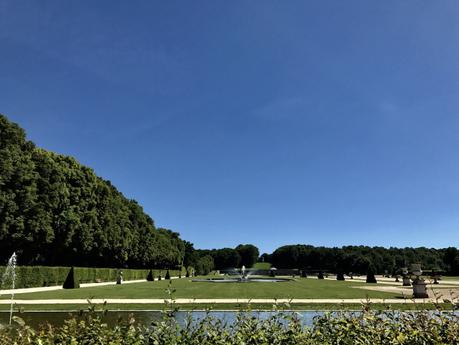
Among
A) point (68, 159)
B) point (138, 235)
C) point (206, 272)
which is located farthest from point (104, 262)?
point (206, 272)

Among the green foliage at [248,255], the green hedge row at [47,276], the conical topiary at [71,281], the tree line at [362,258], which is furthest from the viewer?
the green foliage at [248,255]

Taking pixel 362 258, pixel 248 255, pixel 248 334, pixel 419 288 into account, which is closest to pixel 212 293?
pixel 419 288

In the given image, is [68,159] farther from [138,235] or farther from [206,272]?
[206,272]

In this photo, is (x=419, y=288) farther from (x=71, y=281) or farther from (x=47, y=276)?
(x=47, y=276)

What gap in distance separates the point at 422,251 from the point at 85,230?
131 meters

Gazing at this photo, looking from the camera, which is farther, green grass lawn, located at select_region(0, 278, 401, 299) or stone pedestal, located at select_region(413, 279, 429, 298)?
green grass lawn, located at select_region(0, 278, 401, 299)

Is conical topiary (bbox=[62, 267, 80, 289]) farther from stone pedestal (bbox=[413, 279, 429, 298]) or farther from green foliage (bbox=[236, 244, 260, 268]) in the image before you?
green foliage (bbox=[236, 244, 260, 268])

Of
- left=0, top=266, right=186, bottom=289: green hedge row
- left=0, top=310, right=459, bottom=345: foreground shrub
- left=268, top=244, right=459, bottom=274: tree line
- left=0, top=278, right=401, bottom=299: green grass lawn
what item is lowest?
left=0, top=278, right=401, bottom=299: green grass lawn

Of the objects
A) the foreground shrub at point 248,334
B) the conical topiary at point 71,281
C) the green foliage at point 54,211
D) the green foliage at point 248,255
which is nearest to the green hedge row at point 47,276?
the green foliage at point 54,211

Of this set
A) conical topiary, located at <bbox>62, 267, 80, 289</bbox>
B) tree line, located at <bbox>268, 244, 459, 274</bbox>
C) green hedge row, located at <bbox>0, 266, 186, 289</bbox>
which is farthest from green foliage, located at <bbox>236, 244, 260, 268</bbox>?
conical topiary, located at <bbox>62, 267, 80, 289</bbox>

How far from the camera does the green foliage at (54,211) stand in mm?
40188

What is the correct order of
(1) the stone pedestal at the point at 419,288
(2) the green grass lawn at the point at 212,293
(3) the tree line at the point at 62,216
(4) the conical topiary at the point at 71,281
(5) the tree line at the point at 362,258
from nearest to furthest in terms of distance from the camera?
(1) the stone pedestal at the point at 419,288 → (2) the green grass lawn at the point at 212,293 → (4) the conical topiary at the point at 71,281 → (3) the tree line at the point at 62,216 → (5) the tree line at the point at 362,258

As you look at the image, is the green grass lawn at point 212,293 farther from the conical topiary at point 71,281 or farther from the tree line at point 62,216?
the tree line at point 62,216

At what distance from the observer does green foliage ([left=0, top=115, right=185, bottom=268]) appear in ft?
132
